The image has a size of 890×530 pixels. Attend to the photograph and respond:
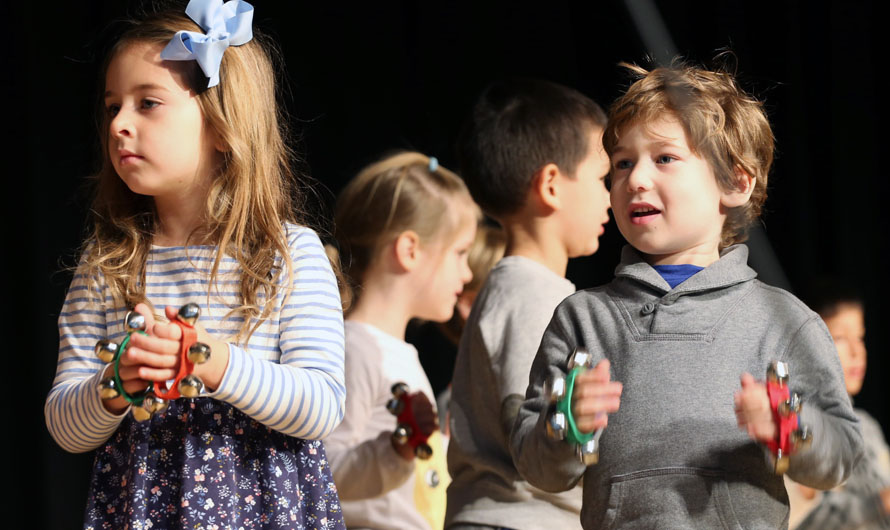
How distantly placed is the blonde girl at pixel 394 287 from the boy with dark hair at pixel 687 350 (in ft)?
2.24

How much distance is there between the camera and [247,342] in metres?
1.30

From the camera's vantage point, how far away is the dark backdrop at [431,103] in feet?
5.45

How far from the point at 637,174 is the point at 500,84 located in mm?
740

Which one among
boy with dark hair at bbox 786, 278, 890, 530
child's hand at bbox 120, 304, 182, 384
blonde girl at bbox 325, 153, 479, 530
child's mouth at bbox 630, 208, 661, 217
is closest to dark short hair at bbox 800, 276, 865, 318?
boy with dark hair at bbox 786, 278, 890, 530

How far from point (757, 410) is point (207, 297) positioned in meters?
0.67

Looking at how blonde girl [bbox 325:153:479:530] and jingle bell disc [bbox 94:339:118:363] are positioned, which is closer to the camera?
jingle bell disc [bbox 94:339:118:363]

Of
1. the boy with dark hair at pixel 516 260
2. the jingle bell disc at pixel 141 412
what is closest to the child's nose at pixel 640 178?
the boy with dark hair at pixel 516 260

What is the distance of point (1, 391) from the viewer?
7.90 ft

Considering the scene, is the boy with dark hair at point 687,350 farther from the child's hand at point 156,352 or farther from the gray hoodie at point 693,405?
the child's hand at point 156,352

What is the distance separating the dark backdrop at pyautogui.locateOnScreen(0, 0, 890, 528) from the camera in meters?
1.66

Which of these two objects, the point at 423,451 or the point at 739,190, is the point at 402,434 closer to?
the point at 423,451

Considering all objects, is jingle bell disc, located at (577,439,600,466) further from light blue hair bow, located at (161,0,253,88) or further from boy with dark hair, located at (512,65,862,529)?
light blue hair bow, located at (161,0,253,88)

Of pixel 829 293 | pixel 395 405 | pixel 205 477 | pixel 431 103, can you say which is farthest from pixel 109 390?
pixel 431 103

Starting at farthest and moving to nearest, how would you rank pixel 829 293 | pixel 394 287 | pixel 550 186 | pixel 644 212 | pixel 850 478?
pixel 394 287
pixel 550 186
pixel 829 293
pixel 644 212
pixel 850 478
